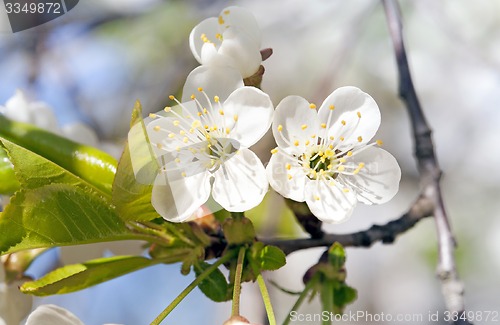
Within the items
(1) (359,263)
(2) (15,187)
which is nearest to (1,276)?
(2) (15,187)

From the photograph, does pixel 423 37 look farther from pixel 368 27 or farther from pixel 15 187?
pixel 15 187

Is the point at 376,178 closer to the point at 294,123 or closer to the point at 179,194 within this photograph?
the point at 294,123

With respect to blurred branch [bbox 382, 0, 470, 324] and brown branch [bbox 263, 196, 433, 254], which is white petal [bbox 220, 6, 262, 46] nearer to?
brown branch [bbox 263, 196, 433, 254]

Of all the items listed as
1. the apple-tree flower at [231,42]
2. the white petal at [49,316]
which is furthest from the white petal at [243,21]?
the white petal at [49,316]

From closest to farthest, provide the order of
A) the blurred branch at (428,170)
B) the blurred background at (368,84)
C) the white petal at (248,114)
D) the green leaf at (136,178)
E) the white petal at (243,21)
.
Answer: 1. the green leaf at (136,178)
2. the white petal at (248,114)
3. the white petal at (243,21)
4. the blurred branch at (428,170)
5. the blurred background at (368,84)

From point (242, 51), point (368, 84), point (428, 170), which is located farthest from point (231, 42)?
point (368, 84)

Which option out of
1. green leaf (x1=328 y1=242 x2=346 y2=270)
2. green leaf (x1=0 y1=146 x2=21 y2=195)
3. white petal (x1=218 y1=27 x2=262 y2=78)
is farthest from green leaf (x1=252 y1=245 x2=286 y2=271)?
green leaf (x1=0 y1=146 x2=21 y2=195)

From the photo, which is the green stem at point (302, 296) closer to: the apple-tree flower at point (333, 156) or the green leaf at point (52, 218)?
the apple-tree flower at point (333, 156)
